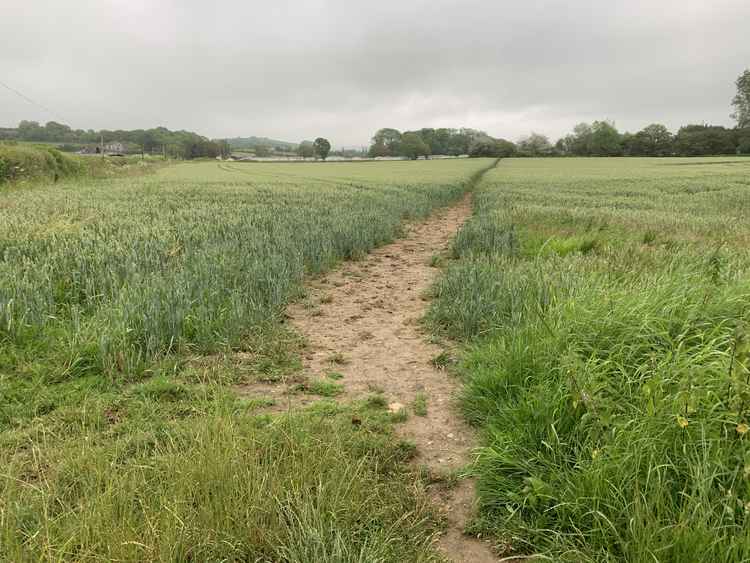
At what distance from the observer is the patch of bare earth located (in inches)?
103

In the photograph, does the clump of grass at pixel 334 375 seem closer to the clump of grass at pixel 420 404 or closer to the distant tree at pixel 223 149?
the clump of grass at pixel 420 404

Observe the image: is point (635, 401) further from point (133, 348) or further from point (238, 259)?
point (238, 259)

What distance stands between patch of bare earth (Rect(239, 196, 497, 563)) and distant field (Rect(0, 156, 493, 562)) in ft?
0.63

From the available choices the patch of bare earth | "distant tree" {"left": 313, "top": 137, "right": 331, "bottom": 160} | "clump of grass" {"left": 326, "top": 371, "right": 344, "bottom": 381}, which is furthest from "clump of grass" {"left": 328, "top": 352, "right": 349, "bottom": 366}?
"distant tree" {"left": 313, "top": 137, "right": 331, "bottom": 160}

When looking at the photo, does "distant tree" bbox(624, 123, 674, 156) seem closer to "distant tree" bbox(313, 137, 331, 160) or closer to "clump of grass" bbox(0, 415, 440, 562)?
"distant tree" bbox(313, 137, 331, 160)

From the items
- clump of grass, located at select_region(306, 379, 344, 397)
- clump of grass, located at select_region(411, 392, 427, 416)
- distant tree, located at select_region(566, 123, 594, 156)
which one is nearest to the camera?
clump of grass, located at select_region(411, 392, 427, 416)

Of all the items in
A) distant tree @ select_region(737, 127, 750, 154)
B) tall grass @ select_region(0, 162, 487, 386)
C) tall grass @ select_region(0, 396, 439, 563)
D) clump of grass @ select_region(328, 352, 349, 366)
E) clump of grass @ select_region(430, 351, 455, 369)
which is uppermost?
distant tree @ select_region(737, 127, 750, 154)

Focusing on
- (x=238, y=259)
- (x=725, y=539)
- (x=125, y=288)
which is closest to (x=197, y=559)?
(x=725, y=539)

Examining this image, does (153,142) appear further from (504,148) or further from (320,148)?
(504,148)

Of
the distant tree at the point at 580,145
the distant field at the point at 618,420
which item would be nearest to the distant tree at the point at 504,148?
the distant tree at the point at 580,145

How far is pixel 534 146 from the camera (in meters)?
107

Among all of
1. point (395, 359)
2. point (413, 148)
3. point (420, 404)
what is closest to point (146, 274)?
point (395, 359)

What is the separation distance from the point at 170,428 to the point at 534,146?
11683cm

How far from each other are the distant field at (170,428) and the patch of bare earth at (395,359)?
0.19 metres
